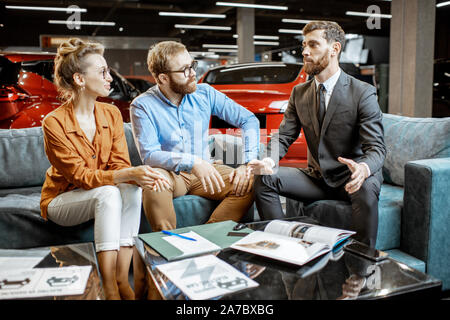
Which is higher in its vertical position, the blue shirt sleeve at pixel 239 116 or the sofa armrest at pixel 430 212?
the blue shirt sleeve at pixel 239 116

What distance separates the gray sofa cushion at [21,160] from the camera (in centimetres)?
244

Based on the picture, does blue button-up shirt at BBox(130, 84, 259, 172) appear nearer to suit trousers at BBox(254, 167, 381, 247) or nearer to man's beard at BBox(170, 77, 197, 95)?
man's beard at BBox(170, 77, 197, 95)

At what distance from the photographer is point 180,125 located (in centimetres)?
223

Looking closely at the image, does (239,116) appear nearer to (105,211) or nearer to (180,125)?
(180,125)

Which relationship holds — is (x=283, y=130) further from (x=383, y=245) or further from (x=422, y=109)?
(x=422, y=109)

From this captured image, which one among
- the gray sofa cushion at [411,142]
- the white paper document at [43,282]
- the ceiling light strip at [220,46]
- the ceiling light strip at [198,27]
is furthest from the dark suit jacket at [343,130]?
the ceiling light strip at [220,46]

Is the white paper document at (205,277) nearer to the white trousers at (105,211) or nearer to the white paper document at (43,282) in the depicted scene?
the white paper document at (43,282)

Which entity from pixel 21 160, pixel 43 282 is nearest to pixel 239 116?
pixel 21 160

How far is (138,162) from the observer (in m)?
2.57

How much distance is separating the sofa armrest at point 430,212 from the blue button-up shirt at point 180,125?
805 millimetres

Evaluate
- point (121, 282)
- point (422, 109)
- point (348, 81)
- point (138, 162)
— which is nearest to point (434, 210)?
point (348, 81)

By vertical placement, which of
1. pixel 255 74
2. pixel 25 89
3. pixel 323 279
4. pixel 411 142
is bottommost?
pixel 323 279

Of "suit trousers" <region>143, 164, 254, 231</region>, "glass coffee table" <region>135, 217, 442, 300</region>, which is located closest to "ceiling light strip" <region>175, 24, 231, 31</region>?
"suit trousers" <region>143, 164, 254, 231</region>

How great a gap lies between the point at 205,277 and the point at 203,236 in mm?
374
